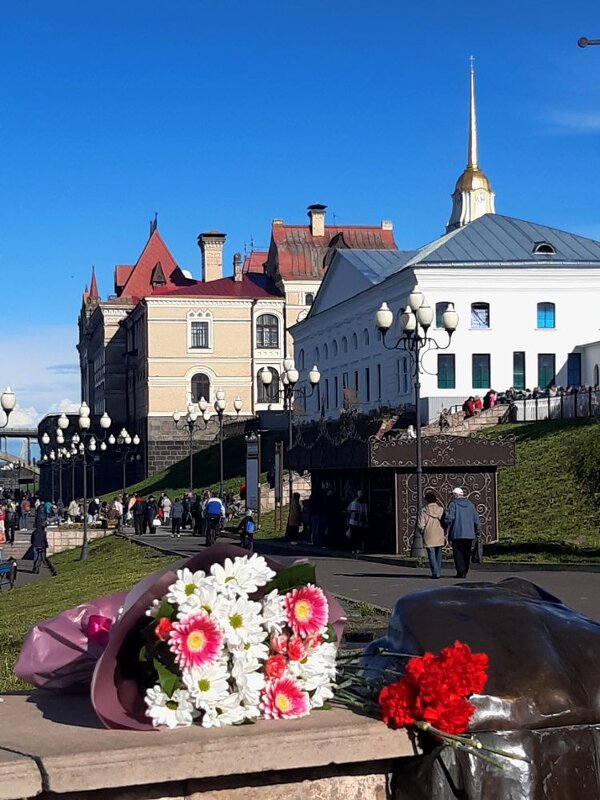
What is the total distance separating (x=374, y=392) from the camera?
2677 inches

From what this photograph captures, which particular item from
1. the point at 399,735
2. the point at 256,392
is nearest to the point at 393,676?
the point at 399,735

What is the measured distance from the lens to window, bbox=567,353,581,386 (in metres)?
61.5

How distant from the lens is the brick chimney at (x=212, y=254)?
10281 centimetres

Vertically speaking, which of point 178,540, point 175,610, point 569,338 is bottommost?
point 178,540

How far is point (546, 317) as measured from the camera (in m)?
61.8

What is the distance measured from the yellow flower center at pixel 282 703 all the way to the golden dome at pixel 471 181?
8109 centimetres

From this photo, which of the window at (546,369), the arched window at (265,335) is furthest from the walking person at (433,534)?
the arched window at (265,335)

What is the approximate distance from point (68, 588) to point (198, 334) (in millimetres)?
65431

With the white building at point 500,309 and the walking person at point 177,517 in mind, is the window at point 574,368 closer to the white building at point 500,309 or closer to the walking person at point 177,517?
the white building at point 500,309

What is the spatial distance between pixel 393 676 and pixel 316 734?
45 centimetres

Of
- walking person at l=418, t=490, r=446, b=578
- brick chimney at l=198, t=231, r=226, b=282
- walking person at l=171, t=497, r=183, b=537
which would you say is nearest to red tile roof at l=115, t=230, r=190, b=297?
brick chimney at l=198, t=231, r=226, b=282

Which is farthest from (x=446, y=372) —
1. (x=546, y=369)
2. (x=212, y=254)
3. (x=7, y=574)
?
(x=212, y=254)

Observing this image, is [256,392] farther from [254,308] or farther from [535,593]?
[535,593]

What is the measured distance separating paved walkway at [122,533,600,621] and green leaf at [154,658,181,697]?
10.0 metres
